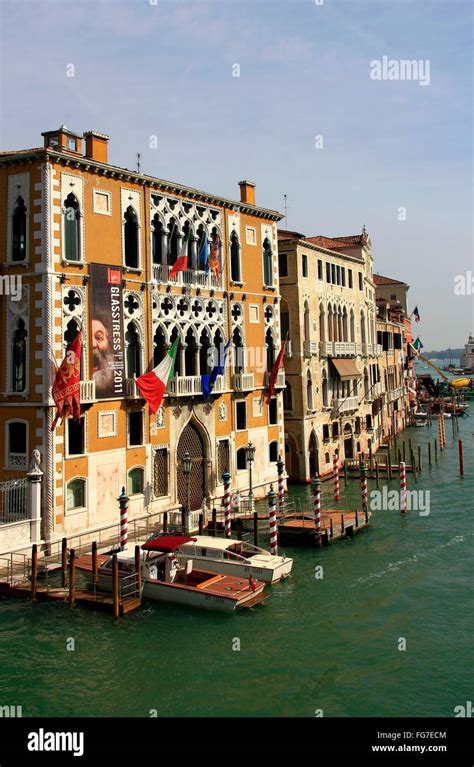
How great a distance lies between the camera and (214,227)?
26.6 meters

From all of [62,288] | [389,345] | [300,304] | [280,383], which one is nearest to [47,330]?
[62,288]

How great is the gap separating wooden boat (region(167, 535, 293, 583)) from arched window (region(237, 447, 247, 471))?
8.08 m

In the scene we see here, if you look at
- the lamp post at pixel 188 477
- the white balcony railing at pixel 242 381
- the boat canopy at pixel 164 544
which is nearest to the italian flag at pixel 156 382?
the lamp post at pixel 188 477

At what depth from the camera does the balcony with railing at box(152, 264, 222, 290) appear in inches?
931

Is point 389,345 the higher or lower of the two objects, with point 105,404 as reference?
higher

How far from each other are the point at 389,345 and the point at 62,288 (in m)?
36.7

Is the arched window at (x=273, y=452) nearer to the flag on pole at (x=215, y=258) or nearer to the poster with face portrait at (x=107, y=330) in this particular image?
the flag on pole at (x=215, y=258)

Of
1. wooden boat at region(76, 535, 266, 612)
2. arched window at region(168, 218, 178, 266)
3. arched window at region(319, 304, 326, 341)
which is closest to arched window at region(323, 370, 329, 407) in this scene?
arched window at region(319, 304, 326, 341)

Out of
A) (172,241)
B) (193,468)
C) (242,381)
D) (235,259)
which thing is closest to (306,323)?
(235,259)

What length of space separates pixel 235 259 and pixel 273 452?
8042 mm

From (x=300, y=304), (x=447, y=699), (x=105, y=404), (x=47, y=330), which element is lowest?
(x=447, y=699)

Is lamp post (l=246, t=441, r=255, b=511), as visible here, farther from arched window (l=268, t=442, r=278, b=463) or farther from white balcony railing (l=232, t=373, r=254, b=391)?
white balcony railing (l=232, t=373, r=254, b=391)

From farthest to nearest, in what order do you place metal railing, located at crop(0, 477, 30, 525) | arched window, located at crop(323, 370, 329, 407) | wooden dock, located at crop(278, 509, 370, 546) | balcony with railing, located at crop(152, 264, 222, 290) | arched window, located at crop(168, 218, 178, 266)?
arched window, located at crop(323, 370, 329, 407)
arched window, located at crop(168, 218, 178, 266)
balcony with railing, located at crop(152, 264, 222, 290)
wooden dock, located at crop(278, 509, 370, 546)
metal railing, located at crop(0, 477, 30, 525)
